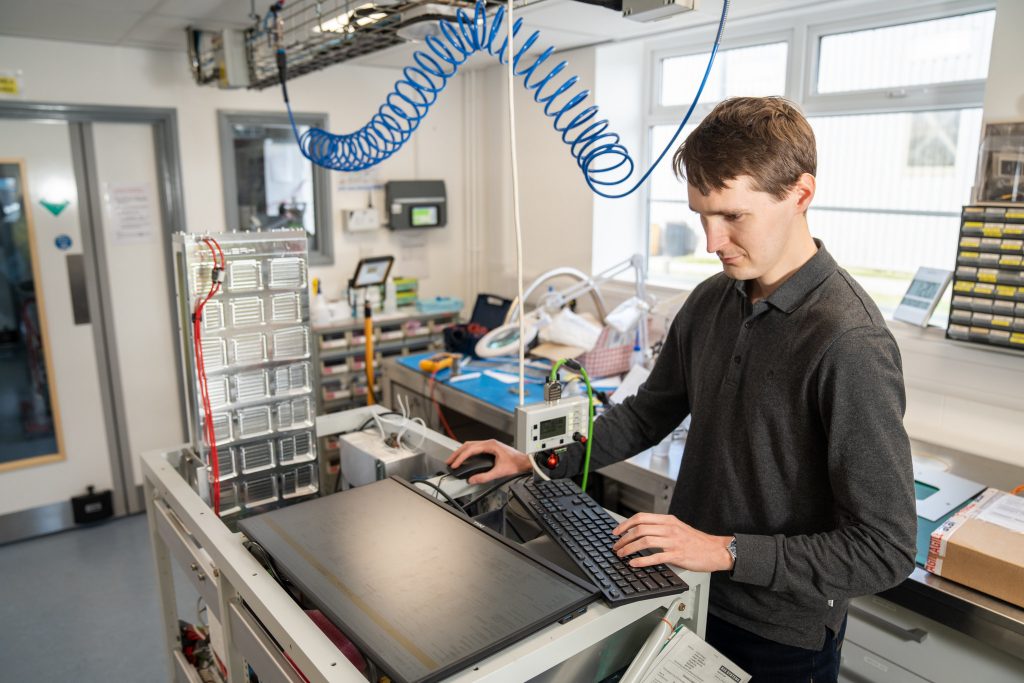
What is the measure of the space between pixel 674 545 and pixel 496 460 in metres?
0.49

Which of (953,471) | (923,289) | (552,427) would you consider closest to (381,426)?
(552,427)

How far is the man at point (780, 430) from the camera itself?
3.37 ft

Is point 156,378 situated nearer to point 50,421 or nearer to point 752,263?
point 50,421

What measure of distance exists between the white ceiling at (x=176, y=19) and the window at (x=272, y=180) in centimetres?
49

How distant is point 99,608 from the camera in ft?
9.36

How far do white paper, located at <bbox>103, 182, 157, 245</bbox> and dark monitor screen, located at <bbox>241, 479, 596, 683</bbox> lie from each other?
107 inches

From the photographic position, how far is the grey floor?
251cm

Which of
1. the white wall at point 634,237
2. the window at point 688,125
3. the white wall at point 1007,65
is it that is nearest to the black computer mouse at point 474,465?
the white wall at point 634,237

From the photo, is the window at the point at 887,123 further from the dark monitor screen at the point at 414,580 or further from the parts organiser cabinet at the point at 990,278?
Answer: the dark monitor screen at the point at 414,580

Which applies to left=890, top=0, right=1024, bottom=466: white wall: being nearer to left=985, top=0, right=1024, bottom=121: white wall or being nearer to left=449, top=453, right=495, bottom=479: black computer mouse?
left=985, top=0, right=1024, bottom=121: white wall

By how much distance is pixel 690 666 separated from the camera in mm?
1080

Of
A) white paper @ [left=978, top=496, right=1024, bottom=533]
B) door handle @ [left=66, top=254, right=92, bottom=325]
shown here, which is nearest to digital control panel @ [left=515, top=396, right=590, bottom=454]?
white paper @ [left=978, top=496, right=1024, bottom=533]

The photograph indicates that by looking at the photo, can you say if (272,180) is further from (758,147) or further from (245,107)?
(758,147)

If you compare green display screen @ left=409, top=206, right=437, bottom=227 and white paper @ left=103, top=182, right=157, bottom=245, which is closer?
white paper @ left=103, top=182, right=157, bottom=245
